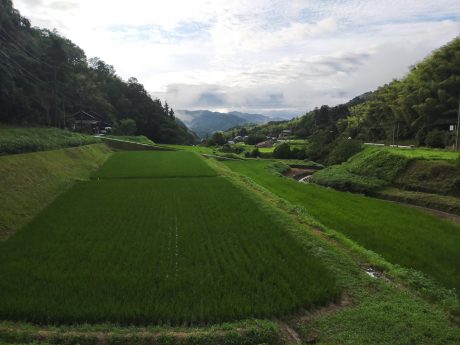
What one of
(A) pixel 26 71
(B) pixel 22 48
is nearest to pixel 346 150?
(A) pixel 26 71

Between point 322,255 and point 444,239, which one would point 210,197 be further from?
point 444,239

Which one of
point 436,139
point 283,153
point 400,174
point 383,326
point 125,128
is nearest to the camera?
point 383,326

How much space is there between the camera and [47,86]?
4578cm

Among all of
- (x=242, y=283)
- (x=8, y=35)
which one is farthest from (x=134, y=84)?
(x=242, y=283)

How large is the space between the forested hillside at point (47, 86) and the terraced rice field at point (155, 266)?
1041 inches

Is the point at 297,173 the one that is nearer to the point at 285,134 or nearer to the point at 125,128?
the point at 125,128

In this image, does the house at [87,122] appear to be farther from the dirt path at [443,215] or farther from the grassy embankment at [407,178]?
the dirt path at [443,215]

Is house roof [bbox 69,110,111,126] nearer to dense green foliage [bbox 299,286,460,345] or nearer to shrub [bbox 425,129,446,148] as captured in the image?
shrub [bbox 425,129,446,148]

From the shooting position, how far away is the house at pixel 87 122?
57900mm

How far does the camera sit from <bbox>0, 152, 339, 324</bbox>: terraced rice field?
21.3 feet

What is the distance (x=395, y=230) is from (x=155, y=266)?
911 centimetres

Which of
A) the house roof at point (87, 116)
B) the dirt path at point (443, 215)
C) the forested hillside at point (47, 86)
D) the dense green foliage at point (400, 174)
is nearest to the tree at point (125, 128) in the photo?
the house roof at point (87, 116)

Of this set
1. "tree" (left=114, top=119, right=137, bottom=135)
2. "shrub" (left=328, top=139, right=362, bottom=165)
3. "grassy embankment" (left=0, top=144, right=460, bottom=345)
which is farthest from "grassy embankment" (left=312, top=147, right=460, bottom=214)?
"tree" (left=114, top=119, right=137, bottom=135)

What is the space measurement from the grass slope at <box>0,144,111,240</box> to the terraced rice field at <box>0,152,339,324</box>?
66cm
